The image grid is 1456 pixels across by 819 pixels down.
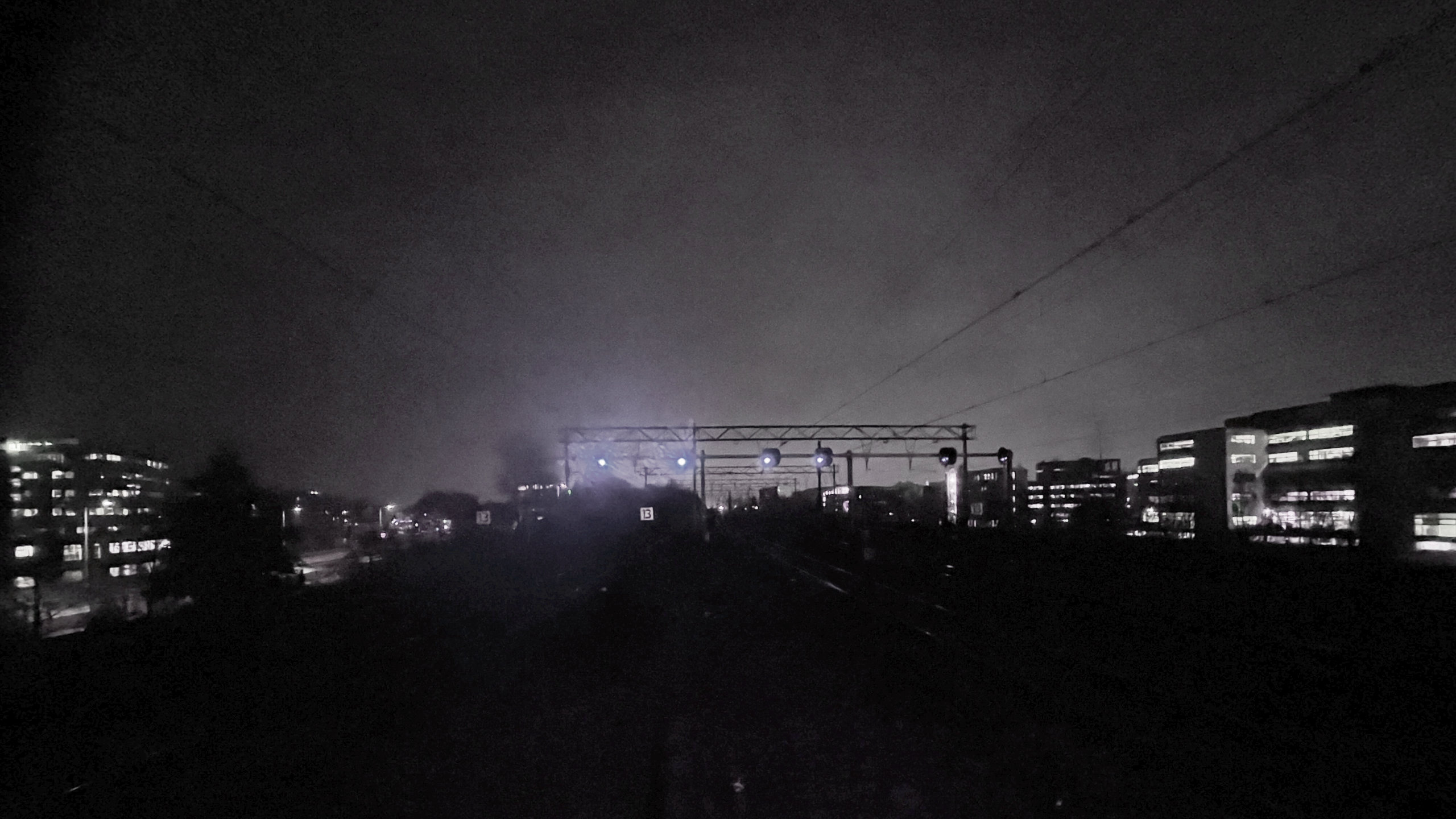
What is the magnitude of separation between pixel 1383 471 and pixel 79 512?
101 meters

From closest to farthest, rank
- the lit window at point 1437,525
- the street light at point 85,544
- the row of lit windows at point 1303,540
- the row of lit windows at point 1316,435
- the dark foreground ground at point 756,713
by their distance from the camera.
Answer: the dark foreground ground at point 756,713
the row of lit windows at point 1303,540
the street light at point 85,544
the lit window at point 1437,525
the row of lit windows at point 1316,435

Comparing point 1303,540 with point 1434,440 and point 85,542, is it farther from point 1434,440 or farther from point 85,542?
point 85,542

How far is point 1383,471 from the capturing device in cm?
7938

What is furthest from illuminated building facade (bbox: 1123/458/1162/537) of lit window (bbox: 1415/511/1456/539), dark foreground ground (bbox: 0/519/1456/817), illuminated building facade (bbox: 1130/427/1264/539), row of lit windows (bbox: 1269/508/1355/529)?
dark foreground ground (bbox: 0/519/1456/817)

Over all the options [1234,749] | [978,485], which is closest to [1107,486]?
[978,485]

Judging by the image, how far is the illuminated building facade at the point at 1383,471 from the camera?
7412cm

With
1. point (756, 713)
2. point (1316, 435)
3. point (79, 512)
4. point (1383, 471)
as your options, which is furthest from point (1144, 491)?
point (756, 713)

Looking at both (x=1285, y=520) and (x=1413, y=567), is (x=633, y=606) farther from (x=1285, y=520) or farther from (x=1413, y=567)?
(x=1285, y=520)

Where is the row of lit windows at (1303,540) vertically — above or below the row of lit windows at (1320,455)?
below

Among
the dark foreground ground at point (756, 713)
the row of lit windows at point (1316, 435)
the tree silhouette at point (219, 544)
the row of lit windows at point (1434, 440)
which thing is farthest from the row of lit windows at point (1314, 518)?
the tree silhouette at point (219, 544)

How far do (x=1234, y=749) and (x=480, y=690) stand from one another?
8.73 meters

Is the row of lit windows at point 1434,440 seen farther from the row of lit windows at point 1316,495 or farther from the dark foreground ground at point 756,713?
the dark foreground ground at point 756,713

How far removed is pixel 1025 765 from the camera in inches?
288

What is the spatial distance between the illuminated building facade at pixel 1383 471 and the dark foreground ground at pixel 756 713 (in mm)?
57637
